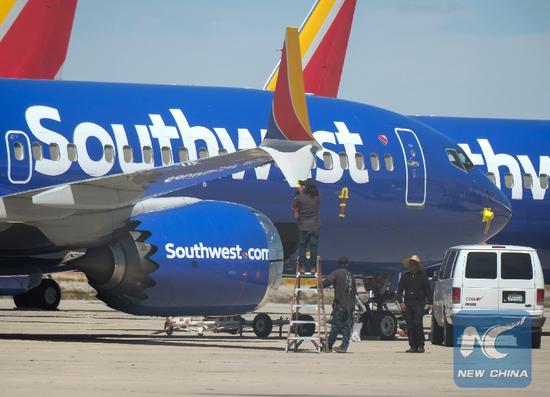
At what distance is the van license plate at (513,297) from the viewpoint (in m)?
25.0

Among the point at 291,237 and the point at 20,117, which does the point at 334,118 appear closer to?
the point at 291,237

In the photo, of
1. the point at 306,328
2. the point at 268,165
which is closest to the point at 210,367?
the point at 306,328

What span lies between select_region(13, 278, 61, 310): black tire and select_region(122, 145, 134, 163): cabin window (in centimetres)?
1189

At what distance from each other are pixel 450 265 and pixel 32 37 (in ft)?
69.4

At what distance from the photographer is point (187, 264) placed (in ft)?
71.3

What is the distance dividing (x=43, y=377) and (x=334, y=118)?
12882 millimetres

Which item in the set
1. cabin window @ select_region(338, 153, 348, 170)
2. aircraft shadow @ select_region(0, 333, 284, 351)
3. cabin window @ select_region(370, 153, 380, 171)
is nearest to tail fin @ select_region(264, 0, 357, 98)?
cabin window @ select_region(370, 153, 380, 171)

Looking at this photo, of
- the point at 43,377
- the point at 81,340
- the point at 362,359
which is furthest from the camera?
the point at 81,340

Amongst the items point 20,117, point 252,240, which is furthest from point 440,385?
point 20,117

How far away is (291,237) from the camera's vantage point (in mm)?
25891

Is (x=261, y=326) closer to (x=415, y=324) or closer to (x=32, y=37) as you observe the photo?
(x=415, y=324)

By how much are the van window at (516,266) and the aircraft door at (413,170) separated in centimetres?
289

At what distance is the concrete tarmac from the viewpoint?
48.9ft

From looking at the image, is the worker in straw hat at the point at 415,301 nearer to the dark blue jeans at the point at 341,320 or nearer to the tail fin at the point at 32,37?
the dark blue jeans at the point at 341,320
